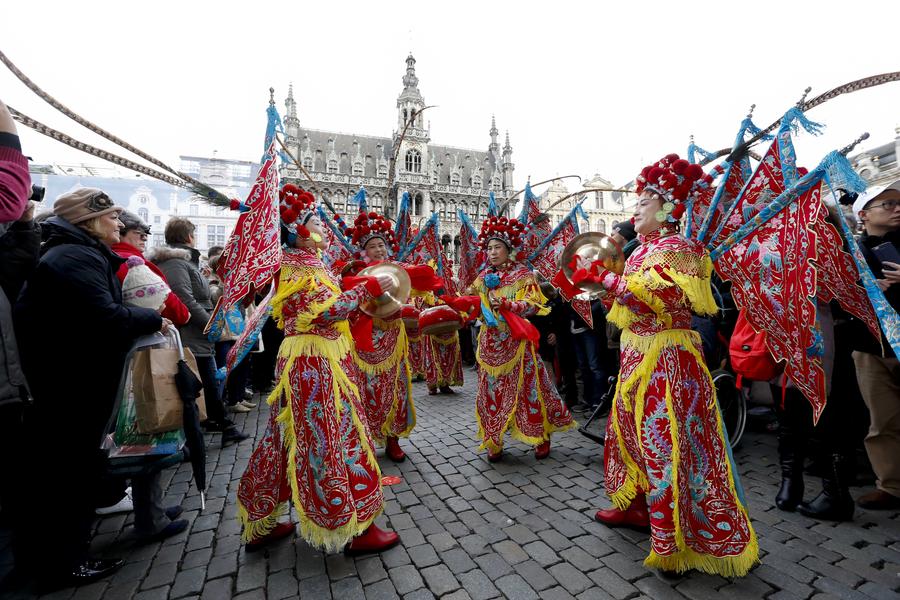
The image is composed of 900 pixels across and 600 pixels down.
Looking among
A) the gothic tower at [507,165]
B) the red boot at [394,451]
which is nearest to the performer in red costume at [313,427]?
the red boot at [394,451]

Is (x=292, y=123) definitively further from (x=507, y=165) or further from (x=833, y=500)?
(x=833, y=500)

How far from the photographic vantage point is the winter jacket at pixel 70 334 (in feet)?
7.93

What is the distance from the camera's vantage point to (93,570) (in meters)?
2.52

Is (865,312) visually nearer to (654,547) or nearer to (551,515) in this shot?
(654,547)

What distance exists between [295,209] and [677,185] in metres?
2.42

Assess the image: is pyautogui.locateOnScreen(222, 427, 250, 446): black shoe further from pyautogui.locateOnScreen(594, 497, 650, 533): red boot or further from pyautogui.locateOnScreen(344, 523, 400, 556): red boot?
pyautogui.locateOnScreen(594, 497, 650, 533): red boot

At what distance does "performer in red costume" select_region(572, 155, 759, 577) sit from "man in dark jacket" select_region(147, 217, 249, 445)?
401cm

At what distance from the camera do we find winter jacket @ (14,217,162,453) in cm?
242

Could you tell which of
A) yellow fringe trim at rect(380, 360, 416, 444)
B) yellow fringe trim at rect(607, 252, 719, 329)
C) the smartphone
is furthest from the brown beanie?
the smartphone

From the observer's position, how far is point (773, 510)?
10.2 feet

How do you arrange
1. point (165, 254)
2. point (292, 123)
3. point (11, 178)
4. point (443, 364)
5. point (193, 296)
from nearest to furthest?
point (11, 178), point (165, 254), point (193, 296), point (443, 364), point (292, 123)

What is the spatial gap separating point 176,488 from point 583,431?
399 centimetres

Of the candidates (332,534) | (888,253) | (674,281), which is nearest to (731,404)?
(888,253)

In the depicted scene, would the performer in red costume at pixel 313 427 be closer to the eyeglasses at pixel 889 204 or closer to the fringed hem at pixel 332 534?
the fringed hem at pixel 332 534
